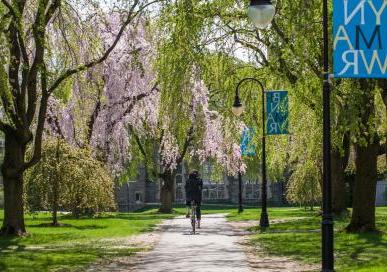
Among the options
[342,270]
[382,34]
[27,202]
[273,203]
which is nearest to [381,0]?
[382,34]

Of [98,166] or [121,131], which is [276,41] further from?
[121,131]

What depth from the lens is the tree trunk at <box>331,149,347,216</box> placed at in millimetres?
30312

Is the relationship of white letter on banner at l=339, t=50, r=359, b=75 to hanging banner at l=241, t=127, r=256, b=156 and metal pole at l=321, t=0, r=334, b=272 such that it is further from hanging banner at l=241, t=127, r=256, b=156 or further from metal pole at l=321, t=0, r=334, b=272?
hanging banner at l=241, t=127, r=256, b=156

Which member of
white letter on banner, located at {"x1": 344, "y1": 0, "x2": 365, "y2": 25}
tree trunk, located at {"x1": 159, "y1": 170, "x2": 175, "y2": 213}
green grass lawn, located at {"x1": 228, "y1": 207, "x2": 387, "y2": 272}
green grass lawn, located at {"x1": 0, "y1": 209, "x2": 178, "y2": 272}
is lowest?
green grass lawn, located at {"x1": 0, "y1": 209, "x2": 178, "y2": 272}

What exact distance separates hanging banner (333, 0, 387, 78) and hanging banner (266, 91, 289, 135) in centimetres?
998

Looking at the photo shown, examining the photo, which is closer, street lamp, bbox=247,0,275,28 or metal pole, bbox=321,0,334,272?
metal pole, bbox=321,0,334,272

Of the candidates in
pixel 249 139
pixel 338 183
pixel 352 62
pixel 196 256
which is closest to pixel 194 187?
pixel 249 139

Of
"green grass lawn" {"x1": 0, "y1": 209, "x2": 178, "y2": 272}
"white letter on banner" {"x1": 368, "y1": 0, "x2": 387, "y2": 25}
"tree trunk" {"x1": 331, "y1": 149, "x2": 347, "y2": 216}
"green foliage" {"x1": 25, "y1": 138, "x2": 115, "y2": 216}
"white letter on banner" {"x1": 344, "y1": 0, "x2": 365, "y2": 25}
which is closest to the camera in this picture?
"white letter on banner" {"x1": 344, "y1": 0, "x2": 365, "y2": 25}

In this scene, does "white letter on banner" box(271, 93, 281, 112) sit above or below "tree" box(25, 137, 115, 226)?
above

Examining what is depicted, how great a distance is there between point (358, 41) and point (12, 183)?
534 inches

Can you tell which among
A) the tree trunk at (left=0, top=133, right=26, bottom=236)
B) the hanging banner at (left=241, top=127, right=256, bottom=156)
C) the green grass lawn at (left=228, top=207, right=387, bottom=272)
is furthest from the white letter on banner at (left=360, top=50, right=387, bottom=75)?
the hanging banner at (left=241, top=127, right=256, bottom=156)

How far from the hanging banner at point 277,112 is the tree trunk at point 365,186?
116 inches

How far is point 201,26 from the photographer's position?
1986cm

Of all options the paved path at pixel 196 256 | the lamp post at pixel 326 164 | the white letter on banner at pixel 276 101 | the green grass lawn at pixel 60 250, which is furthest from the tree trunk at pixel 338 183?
the lamp post at pixel 326 164
